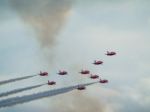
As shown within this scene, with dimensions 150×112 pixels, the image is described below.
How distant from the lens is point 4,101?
19925cm

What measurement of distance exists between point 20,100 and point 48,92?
10769mm

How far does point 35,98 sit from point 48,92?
8.44 meters

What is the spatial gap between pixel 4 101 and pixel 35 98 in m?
13.4

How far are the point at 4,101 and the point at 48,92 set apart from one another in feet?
49.0

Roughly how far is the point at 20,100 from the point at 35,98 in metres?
5.20

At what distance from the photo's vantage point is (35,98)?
192 meters

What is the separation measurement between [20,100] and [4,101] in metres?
8.62

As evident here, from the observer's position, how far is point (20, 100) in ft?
Result: 633

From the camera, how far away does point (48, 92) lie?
652 ft
